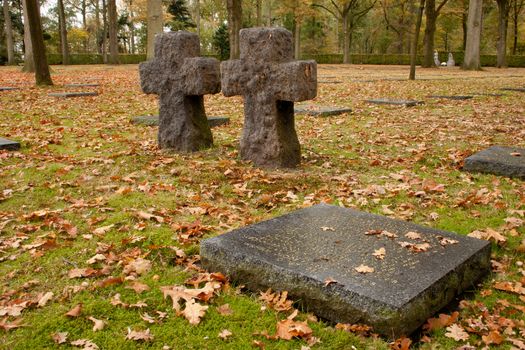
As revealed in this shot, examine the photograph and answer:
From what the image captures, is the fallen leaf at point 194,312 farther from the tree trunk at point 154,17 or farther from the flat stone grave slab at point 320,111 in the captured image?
the tree trunk at point 154,17

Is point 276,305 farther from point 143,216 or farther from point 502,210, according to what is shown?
point 502,210

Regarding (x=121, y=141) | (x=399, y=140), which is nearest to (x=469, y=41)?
(x=399, y=140)

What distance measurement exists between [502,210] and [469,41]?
2832 cm

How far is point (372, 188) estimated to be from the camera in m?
5.75

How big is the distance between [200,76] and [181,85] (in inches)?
18.7

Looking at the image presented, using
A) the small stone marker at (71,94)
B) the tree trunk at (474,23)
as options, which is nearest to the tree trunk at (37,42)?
the small stone marker at (71,94)

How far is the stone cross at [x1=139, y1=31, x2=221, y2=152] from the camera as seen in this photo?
7.08 metres

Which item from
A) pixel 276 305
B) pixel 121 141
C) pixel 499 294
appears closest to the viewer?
pixel 276 305

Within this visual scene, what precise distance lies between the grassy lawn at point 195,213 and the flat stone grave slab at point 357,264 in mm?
121

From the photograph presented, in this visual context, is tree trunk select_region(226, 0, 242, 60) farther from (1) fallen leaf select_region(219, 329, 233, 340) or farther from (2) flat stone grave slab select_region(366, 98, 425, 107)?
(1) fallen leaf select_region(219, 329, 233, 340)

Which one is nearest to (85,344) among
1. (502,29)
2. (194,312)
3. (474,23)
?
(194,312)

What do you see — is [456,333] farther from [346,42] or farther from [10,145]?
[346,42]

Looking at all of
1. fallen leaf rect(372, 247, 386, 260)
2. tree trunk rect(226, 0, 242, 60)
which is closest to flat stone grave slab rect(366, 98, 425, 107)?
fallen leaf rect(372, 247, 386, 260)

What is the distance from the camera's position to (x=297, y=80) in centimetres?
591
